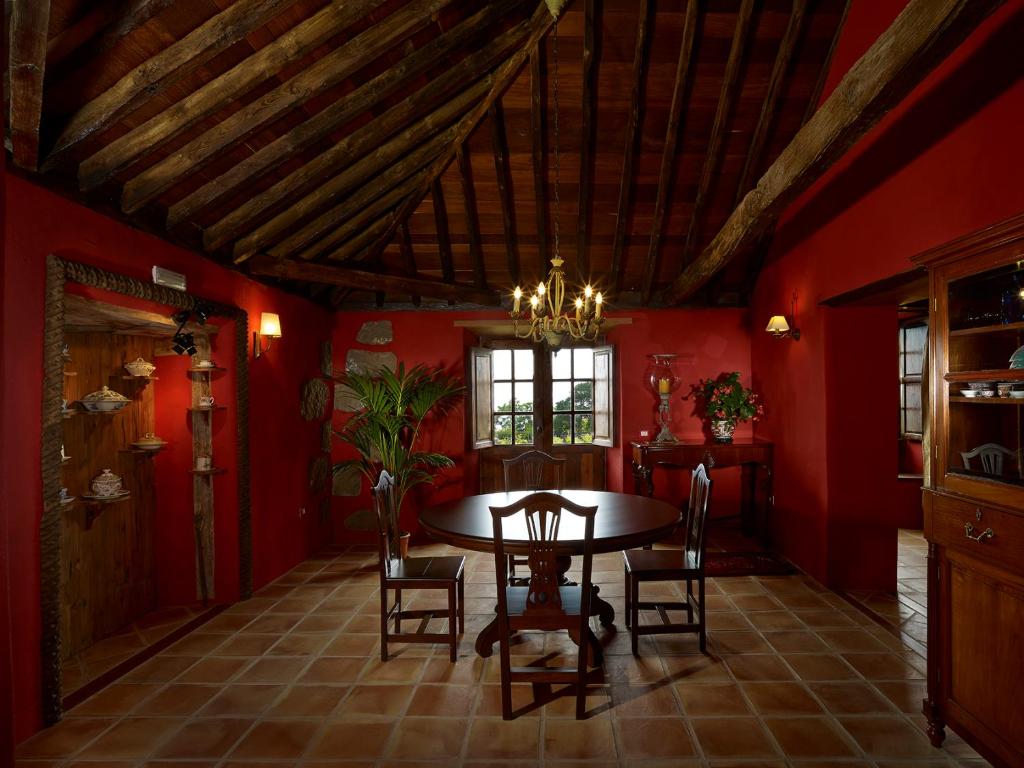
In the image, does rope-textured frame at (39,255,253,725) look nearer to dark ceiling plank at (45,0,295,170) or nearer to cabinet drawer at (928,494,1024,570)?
dark ceiling plank at (45,0,295,170)

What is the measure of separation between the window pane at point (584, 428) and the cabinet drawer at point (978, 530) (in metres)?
4.09

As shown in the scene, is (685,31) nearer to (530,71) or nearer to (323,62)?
(530,71)

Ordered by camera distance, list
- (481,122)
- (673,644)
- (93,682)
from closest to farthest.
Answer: (93,682) < (673,644) < (481,122)

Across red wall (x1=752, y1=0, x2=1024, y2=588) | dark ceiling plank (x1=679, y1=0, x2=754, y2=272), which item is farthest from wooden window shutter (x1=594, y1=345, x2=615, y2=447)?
red wall (x1=752, y1=0, x2=1024, y2=588)

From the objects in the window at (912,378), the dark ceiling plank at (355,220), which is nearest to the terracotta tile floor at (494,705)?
the dark ceiling plank at (355,220)

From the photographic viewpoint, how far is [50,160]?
2596 millimetres

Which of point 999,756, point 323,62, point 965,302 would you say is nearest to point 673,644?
point 999,756

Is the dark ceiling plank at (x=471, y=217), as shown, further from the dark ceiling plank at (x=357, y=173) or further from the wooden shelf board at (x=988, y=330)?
the wooden shelf board at (x=988, y=330)

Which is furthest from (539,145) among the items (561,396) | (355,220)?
(561,396)

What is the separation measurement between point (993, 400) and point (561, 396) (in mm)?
4475

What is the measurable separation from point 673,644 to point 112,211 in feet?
12.4

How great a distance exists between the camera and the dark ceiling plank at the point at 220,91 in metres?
2.76

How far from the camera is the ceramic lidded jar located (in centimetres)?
347

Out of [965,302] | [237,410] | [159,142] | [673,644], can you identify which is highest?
[159,142]
